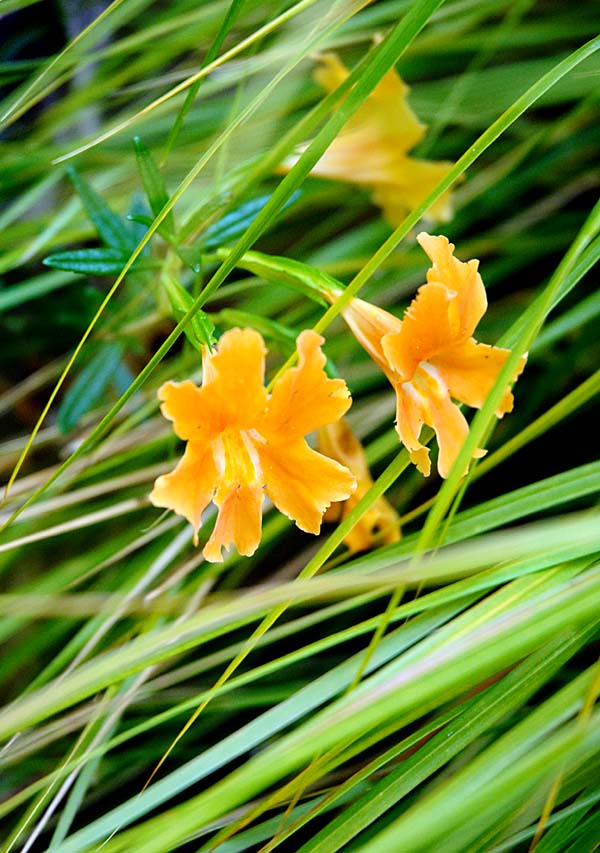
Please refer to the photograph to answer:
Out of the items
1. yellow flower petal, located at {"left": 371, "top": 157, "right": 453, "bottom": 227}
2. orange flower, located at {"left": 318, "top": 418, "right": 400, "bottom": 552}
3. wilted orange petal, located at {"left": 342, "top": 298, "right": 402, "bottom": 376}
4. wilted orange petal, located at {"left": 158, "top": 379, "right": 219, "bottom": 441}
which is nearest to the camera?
wilted orange petal, located at {"left": 158, "top": 379, "right": 219, "bottom": 441}

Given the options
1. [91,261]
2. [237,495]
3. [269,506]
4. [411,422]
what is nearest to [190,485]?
[237,495]

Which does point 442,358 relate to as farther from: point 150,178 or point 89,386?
point 89,386

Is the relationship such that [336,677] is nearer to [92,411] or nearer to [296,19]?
[92,411]

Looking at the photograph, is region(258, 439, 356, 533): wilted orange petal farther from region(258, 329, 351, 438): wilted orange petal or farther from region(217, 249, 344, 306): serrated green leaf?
region(217, 249, 344, 306): serrated green leaf

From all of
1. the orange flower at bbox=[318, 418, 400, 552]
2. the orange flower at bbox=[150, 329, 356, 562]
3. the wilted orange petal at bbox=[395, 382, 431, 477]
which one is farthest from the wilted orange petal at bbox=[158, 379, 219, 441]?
the orange flower at bbox=[318, 418, 400, 552]

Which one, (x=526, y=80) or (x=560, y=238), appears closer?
(x=526, y=80)

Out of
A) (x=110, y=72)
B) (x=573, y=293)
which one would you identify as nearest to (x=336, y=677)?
(x=573, y=293)
